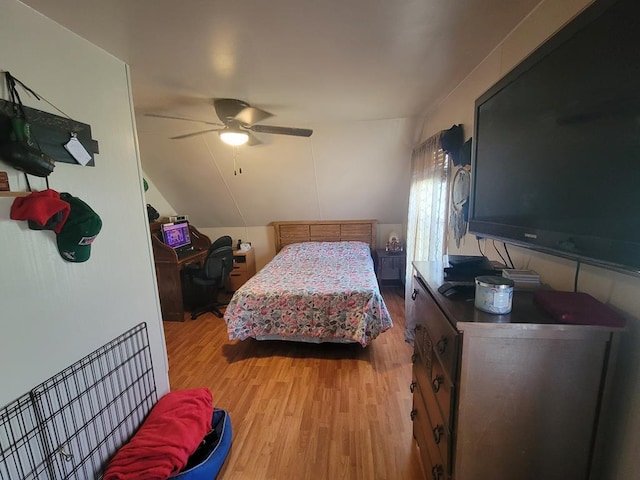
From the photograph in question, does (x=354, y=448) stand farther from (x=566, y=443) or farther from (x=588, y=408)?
(x=588, y=408)

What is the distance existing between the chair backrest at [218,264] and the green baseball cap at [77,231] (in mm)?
2149

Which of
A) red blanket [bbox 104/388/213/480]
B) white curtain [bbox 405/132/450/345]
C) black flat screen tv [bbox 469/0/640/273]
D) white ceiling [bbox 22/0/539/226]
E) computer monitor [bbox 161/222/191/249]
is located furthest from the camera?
computer monitor [bbox 161/222/191/249]

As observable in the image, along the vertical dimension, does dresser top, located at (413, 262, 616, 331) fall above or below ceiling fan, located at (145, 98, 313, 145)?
below

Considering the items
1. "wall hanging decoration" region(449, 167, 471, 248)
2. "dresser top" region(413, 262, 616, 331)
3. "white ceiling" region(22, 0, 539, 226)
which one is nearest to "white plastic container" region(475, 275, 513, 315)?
"dresser top" region(413, 262, 616, 331)

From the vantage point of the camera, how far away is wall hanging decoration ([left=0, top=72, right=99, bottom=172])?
101 centimetres

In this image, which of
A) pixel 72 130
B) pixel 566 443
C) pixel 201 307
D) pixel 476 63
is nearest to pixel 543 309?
pixel 566 443

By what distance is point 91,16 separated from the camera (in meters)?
1.20

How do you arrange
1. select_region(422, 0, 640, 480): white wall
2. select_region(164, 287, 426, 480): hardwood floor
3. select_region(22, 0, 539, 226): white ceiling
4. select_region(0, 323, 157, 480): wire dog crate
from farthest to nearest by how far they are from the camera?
select_region(164, 287, 426, 480): hardwood floor, select_region(22, 0, 539, 226): white ceiling, select_region(0, 323, 157, 480): wire dog crate, select_region(422, 0, 640, 480): white wall

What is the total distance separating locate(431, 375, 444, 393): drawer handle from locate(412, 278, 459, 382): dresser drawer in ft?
0.27

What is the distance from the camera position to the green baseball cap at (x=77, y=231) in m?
1.19

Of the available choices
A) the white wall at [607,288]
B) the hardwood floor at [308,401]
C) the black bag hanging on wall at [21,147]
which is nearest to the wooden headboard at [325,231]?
the hardwood floor at [308,401]

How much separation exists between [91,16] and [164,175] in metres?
3.08

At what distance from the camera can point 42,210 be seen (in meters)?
1.06

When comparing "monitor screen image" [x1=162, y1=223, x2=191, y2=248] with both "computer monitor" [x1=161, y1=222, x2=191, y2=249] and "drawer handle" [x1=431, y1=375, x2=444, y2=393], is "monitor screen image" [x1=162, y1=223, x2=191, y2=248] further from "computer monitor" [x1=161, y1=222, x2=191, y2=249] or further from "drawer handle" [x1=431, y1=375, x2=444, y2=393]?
"drawer handle" [x1=431, y1=375, x2=444, y2=393]
